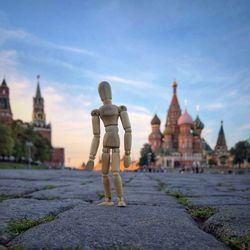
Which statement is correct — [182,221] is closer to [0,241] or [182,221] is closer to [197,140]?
[0,241]

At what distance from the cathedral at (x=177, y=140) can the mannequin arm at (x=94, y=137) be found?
86.2 m

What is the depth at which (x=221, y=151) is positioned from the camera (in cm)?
10762

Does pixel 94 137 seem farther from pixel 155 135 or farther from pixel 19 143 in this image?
pixel 155 135

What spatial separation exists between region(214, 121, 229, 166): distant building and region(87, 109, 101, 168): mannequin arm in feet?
343

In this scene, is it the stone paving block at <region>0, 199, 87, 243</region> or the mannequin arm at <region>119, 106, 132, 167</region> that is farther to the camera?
the mannequin arm at <region>119, 106, 132, 167</region>

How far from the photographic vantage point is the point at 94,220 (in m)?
2.93

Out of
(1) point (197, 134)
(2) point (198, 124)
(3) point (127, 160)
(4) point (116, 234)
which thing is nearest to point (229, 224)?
(4) point (116, 234)

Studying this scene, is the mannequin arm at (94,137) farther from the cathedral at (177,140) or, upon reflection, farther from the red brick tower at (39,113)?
the red brick tower at (39,113)

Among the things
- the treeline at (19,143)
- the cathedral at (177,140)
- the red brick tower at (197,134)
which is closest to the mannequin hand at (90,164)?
the treeline at (19,143)

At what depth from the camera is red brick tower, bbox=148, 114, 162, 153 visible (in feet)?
333

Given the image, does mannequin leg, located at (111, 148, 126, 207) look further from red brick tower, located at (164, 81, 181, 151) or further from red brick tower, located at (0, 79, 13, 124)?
red brick tower, located at (0, 79, 13, 124)

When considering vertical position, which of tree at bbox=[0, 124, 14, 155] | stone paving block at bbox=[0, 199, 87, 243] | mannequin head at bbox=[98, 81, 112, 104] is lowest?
stone paving block at bbox=[0, 199, 87, 243]

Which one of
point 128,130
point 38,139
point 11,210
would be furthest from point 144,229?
point 38,139

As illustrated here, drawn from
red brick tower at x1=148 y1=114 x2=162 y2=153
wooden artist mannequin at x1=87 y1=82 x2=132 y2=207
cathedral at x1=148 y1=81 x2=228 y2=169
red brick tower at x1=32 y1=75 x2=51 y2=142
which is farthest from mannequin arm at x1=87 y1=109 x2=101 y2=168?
red brick tower at x1=32 y1=75 x2=51 y2=142
